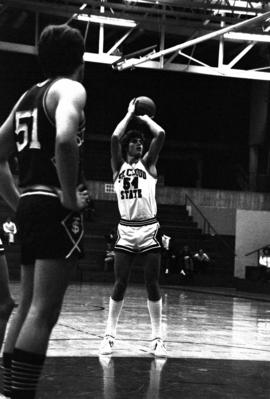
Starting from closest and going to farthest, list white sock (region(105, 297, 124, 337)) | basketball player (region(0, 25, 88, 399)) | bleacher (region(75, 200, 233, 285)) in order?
basketball player (region(0, 25, 88, 399)), white sock (region(105, 297, 124, 337)), bleacher (region(75, 200, 233, 285))

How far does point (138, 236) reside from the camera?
685cm

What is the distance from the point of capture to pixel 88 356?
21.2 feet

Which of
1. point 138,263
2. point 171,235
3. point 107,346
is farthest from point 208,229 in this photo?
point 107,346

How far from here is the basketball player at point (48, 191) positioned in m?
3.36

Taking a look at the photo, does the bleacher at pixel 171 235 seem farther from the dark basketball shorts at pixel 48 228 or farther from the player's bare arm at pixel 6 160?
the dark basketball shorts at pixel 48 228

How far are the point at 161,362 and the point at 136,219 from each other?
1280 mm

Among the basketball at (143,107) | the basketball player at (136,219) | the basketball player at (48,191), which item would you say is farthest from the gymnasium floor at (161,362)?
the basketball at (143,107)

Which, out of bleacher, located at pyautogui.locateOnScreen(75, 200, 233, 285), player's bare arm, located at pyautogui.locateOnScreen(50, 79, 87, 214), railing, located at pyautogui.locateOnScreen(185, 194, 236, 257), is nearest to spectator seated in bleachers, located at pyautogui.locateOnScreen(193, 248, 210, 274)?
bleacher, located at pyautogui.locateOnScreen(75, 200, 233, 285)

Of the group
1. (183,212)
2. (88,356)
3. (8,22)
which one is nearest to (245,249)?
(183,212)

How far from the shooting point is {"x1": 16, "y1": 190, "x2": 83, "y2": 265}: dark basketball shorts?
3.50 meters

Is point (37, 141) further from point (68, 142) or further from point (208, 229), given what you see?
point (208, 229)

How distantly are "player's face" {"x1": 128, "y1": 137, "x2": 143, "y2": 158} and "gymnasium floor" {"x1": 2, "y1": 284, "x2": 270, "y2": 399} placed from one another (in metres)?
1.68

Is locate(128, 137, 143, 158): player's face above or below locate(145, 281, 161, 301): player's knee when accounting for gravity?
above

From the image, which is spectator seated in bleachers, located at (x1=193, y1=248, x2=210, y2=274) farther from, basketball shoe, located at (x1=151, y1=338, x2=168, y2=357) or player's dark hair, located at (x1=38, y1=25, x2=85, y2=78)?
player's dark hair, located at (x1=38, y1=25, x2=85, y2=78)
